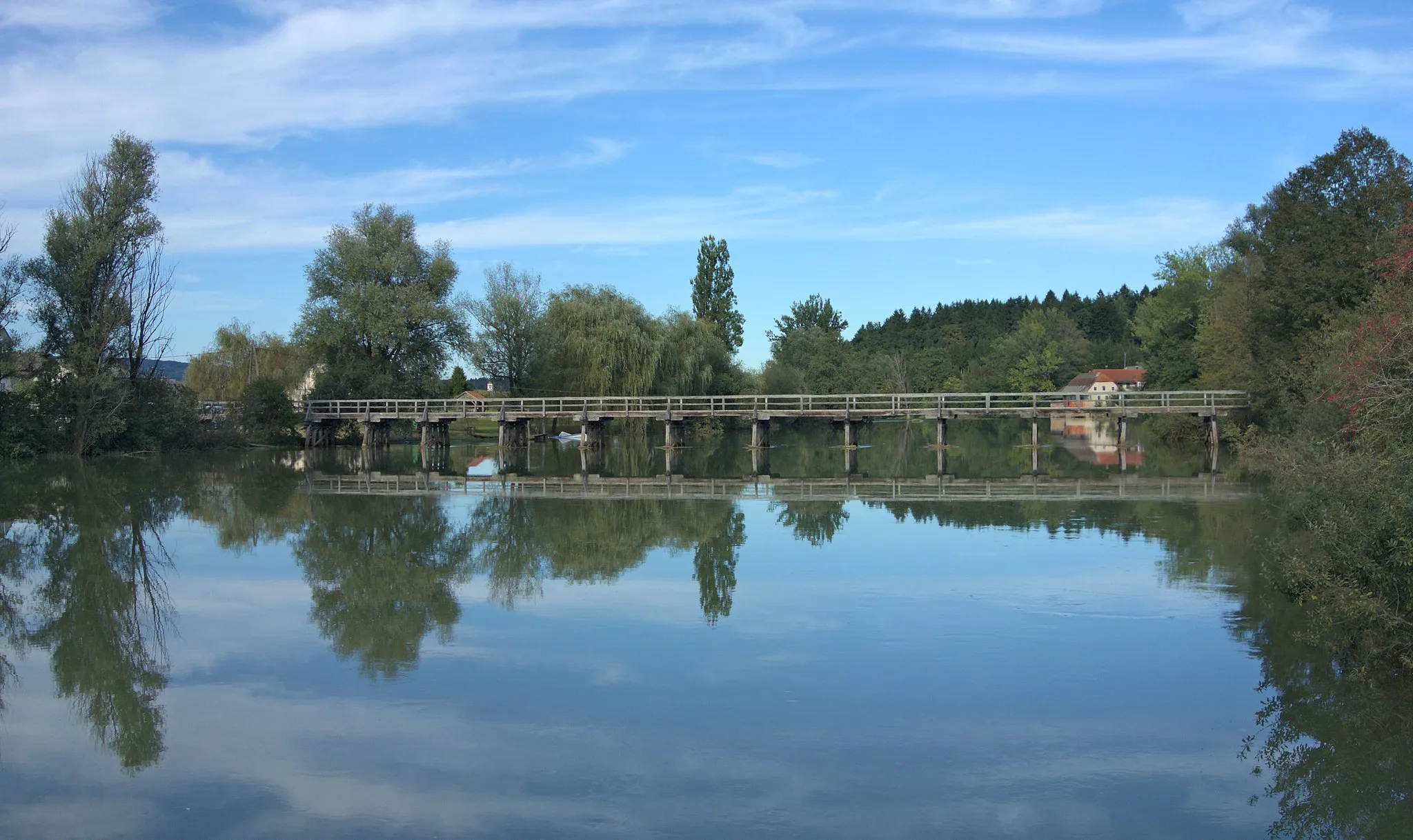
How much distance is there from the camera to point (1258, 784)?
24.2 feet

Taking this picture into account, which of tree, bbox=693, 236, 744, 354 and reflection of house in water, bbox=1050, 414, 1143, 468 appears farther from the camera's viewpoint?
tree, bbox=693, 236, 744, 354

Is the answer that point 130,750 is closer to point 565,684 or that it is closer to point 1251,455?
point 565,684

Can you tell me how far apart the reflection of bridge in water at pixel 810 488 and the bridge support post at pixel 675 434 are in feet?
40.1

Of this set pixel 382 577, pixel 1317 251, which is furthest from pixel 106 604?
pixel 1317 251

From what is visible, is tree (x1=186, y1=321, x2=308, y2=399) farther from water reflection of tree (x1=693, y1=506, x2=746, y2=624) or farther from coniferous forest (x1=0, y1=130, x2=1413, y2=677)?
water reflection of tree (x1=693, y1=506, x2=746, y2=624)

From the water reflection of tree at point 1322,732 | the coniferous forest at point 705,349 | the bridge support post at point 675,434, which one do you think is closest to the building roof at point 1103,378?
the coniferous forest at point 705,349

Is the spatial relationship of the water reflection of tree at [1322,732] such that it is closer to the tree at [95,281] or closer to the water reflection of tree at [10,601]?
the water reflection of tree at [10,601]

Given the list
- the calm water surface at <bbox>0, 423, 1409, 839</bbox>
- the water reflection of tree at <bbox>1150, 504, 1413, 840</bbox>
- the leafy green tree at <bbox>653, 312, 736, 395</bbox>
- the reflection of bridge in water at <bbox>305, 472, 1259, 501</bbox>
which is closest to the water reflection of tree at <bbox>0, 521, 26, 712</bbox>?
the calm water surface at <bbox>0, 423, 1409, 839</bbox>

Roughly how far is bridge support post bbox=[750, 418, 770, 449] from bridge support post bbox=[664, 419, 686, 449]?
3.27 meters

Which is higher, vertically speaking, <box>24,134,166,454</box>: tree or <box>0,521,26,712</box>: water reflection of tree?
<box>24,134,166,454</box>: tree

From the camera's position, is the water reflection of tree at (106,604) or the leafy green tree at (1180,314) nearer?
the water reflection of tree at (106,604)

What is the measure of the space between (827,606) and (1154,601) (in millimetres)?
3768

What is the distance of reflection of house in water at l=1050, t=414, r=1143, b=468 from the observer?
38438mm

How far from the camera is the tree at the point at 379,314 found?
4612 cm
